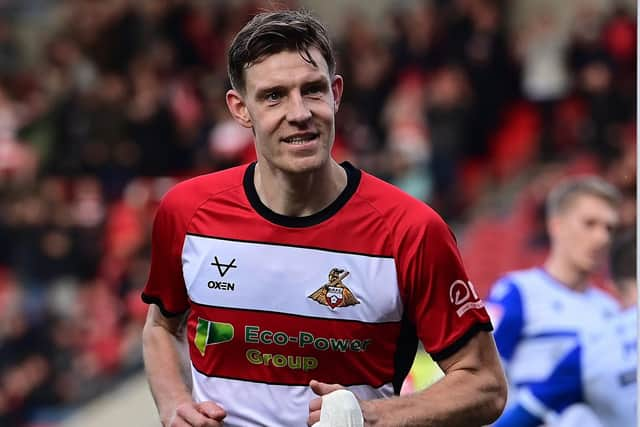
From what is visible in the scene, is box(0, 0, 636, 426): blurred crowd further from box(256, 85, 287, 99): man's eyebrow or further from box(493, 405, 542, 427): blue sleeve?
box(256, 85, 287, 99): man's eyebrow

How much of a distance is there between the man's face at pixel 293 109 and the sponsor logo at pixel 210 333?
1.59 feet

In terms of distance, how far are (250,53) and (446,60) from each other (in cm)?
819

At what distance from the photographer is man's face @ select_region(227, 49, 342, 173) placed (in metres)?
3.79

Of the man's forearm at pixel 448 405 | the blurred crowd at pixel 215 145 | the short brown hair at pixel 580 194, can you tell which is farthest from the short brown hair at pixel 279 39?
the blurred crowd at pixel 215 145

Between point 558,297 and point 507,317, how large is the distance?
1.26 feet

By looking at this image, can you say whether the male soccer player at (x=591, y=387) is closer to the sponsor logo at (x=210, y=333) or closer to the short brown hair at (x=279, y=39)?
the sponsor logo at (x=210, y=333)

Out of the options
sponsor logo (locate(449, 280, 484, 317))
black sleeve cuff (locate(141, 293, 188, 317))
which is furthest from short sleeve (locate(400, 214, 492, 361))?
black sleeve cuff (locate(141, 293, 188, 317))

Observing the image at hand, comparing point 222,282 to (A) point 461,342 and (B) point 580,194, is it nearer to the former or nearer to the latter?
(A) point 461,342

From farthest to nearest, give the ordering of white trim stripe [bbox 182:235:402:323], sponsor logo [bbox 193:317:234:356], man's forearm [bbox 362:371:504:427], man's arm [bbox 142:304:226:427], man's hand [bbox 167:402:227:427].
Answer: man's arm [bbox 142:304:226:427], sponsor logo [bbox 193:317:234:356], white trim stripe [bbox 182:235:402:323], man's hand [bbox 167:402:227:427], man's forearm [bbox 362:371:504:427]

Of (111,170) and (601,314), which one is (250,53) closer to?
(601,314)

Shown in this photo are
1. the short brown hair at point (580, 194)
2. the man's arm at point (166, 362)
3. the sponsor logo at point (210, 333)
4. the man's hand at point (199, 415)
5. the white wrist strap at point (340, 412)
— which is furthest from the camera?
the short brown hair at point (580, 194)

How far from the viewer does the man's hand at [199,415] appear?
377 centimetres

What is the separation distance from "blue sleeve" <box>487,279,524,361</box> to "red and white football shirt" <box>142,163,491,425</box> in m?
2.49

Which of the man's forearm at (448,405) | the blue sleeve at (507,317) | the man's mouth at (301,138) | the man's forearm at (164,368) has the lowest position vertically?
the blue sleeve at (507,317)
